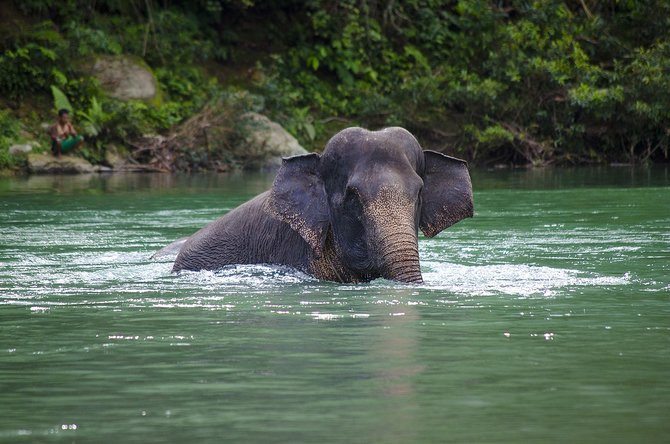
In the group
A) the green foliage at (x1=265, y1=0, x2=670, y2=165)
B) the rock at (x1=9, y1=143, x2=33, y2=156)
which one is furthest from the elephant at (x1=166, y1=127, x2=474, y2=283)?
the green foliage at (x1=265, y1=0, x2=670, y2=165)

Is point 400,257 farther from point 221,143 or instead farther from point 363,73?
point 363,73

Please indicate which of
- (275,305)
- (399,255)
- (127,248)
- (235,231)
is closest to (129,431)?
(275,305)

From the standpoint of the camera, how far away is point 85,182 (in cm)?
2866

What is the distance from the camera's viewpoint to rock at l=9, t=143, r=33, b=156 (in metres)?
32.6

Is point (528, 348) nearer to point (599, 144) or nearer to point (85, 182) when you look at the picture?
point (85, 182)

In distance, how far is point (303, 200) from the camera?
11266mm

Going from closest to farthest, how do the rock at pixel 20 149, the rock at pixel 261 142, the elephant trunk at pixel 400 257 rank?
the elephant trunk at pixel 400 257 → the rock at pixel 20 149 → the rock at pixel 261 142

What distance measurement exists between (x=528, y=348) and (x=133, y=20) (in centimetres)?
3380

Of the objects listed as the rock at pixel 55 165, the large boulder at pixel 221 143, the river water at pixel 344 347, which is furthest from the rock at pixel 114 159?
the river water at pixel 344 347

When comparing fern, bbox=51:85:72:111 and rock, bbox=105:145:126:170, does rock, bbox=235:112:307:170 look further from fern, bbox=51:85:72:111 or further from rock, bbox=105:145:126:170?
fern, bbox=51:85:72:111

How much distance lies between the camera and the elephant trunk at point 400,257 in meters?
10.3

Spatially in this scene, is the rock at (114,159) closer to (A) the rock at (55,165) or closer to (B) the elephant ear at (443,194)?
(A) the rock at (55,165)

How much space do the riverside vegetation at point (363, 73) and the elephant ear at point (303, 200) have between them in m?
21.5

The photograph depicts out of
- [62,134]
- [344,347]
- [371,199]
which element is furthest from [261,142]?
[344,347]
